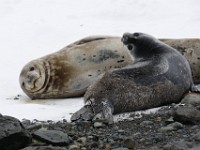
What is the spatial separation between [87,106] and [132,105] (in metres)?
0.52

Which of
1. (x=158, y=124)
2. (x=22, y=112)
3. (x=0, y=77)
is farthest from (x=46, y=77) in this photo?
(x=158, y=124)

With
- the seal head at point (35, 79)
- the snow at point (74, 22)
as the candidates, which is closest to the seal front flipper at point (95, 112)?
the seal head at point (35, 79)

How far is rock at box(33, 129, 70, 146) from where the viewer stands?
429cm

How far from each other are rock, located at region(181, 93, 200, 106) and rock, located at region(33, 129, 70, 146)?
165 centimetres

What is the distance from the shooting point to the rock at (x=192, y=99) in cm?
560

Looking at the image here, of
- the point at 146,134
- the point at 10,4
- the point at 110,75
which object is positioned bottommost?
the point at 146,134

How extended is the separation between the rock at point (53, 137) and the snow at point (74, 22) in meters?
3.56

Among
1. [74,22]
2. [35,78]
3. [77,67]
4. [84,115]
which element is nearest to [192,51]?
[77,67]

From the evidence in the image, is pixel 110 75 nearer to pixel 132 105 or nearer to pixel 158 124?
pixel 132 105

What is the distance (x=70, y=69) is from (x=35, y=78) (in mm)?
454

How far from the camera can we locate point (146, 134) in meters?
4.57

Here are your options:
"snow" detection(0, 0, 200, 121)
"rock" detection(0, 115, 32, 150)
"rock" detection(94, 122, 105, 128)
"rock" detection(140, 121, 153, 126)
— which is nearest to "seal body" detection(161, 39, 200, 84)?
"snow" detection(0, 0, 200, 121)

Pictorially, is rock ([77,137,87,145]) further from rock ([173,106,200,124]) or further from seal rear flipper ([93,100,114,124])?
rock ([173,106,200,124])

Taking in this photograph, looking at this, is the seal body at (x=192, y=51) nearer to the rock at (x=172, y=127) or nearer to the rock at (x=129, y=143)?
the rock at (x=172, y=127)
